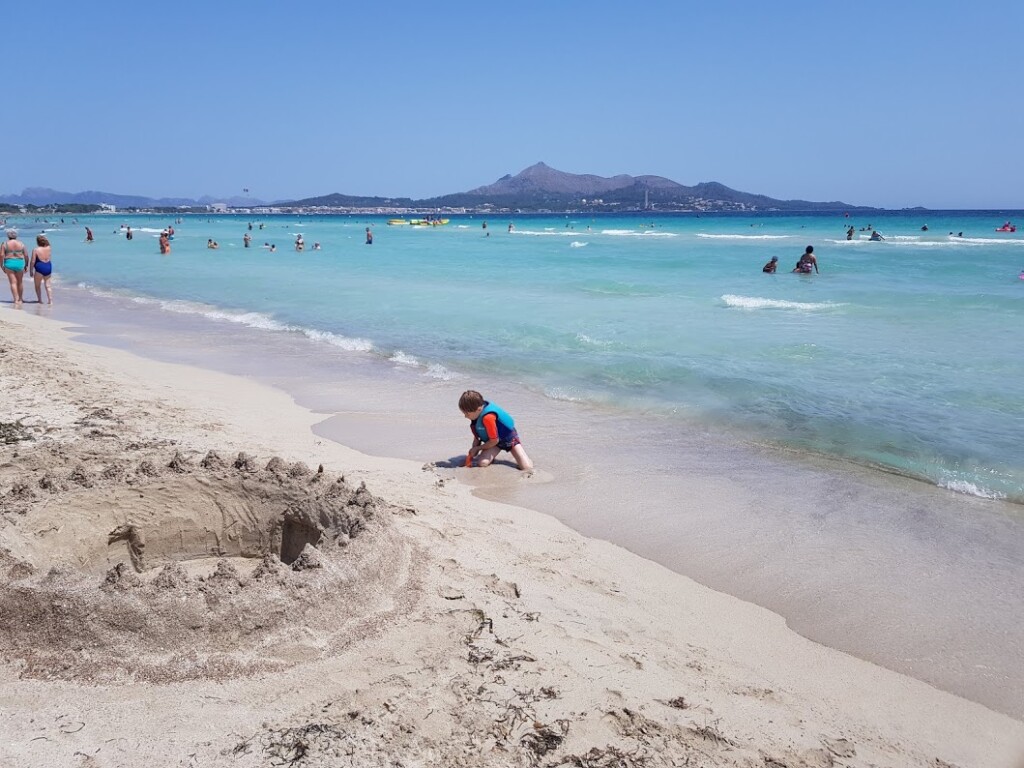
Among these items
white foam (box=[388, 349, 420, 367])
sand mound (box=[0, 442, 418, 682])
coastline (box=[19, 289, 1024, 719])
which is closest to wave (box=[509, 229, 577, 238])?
white foam (box=[388, 349, 420, 367])

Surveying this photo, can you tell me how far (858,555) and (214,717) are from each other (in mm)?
4073

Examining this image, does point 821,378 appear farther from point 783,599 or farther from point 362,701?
point 362,701

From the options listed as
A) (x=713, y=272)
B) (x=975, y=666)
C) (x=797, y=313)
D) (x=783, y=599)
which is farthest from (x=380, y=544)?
(x=713, y=272)

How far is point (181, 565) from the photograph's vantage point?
4203 millimetres

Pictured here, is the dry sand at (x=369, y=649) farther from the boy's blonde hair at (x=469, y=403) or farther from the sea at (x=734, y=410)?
the boy's blonde hair at (x=469, y=403)

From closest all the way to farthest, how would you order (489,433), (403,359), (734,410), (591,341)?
(489,433)
(734,410)
(403,359)
(591,341)

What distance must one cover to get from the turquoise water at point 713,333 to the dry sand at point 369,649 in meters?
3.54

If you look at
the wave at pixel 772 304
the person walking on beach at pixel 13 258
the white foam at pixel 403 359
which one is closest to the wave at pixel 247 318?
the white foam at pixel 403 359

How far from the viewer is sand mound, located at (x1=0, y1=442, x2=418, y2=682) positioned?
3.27 meters

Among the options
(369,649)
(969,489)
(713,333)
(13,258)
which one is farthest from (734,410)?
(13,258)

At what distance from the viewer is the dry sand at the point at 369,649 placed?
9.34ft

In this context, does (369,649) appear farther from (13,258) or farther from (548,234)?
(548,234)

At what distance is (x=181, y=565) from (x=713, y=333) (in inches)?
440

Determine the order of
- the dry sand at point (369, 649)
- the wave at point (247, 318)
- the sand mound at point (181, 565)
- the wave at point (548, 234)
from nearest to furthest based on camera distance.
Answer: the dry sand at point (369, 649)
the sand mound at point (181, 565)
the wave at point (247, 318)
the wave at point (548, 234)
